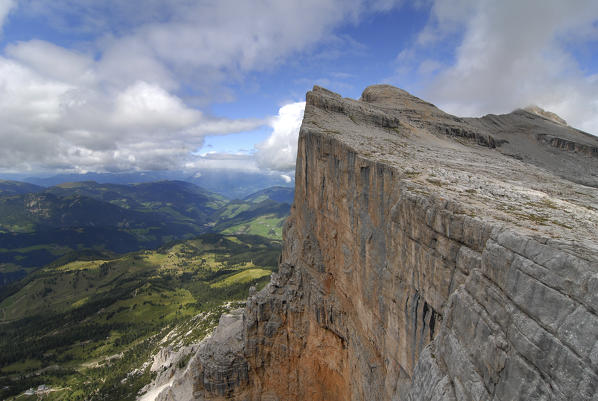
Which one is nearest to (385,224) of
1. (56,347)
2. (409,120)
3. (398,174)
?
(398,174)

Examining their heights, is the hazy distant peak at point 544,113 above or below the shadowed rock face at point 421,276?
above

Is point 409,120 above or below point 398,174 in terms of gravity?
above

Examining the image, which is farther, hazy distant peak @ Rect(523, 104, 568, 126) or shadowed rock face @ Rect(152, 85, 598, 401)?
hazy distant peak @ Rect(523, 104, 568, 126)

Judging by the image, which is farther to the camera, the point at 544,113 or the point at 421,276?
the point at 544,113

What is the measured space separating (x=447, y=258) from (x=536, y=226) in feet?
12.9

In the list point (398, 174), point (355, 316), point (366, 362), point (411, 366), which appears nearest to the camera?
point (411, 366)

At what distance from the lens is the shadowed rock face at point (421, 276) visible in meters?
8.16

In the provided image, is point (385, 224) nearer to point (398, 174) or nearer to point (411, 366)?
point (398, 174)

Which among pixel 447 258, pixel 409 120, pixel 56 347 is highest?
pixel 409 120

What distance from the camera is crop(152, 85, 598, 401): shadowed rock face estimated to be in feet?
26.8

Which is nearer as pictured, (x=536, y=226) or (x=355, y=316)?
(x=536, y=226)

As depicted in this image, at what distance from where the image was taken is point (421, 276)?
51.1 ft

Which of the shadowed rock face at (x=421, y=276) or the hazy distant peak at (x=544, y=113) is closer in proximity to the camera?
the shadowed rock face at (x=421, y=276)

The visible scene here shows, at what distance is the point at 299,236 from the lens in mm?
41031
